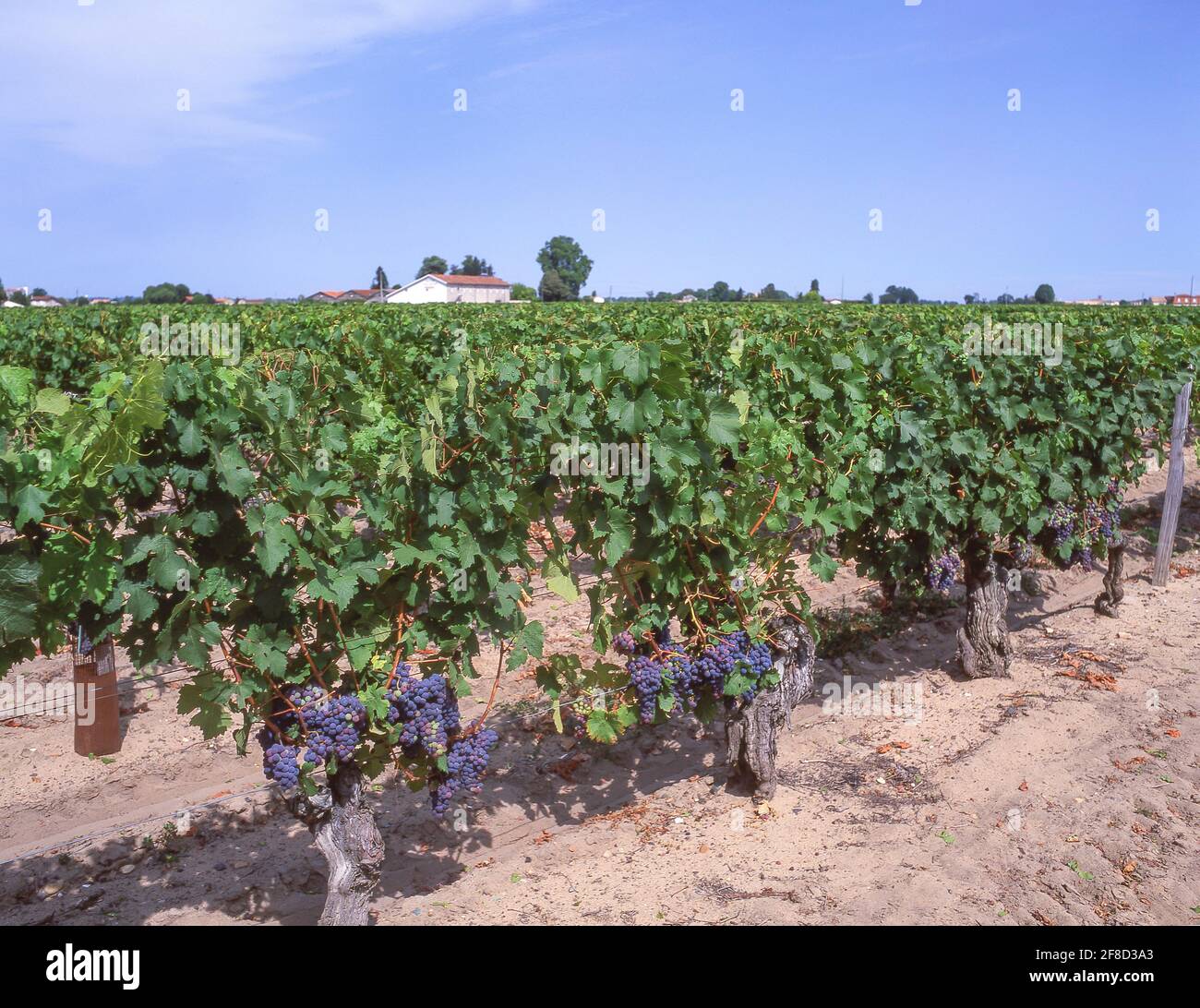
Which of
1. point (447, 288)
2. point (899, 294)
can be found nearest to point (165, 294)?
point (447, 288)

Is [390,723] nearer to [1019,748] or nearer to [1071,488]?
[1019,748]

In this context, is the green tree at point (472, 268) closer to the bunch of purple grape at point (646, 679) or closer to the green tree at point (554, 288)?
the green tree at point (554, 288)

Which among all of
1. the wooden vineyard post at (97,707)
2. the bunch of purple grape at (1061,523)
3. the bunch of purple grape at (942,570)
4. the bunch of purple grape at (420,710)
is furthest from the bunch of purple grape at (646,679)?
the bunch of purple grape at (1061,523)

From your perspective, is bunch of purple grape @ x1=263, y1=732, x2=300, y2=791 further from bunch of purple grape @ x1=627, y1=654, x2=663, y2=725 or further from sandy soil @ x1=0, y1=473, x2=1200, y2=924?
bunch of purple grape @ x1=627, y1=654, x2=663, y2=725

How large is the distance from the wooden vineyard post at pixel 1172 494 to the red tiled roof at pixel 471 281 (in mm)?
75028

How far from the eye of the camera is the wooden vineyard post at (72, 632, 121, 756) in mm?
5863

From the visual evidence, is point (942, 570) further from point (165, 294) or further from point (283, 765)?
point (165, 294)

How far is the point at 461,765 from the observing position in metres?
4.00

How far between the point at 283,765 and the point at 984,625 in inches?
191

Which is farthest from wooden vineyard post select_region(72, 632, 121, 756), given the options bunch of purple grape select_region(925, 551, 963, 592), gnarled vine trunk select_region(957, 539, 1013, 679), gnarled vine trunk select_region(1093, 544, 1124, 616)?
gnarled vine trunk select_region(1093, 544, 1124, 616)

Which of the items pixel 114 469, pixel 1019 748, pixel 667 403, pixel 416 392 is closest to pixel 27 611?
pixel 114 469

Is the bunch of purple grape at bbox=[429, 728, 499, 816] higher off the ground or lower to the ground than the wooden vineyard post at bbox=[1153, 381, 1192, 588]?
lower

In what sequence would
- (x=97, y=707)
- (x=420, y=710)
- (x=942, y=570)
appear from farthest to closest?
(x=942, y=570) < (x=97, y=707) < (x=420, y=710)

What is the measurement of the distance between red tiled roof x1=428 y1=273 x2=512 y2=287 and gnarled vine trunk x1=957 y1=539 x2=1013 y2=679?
251 ft
